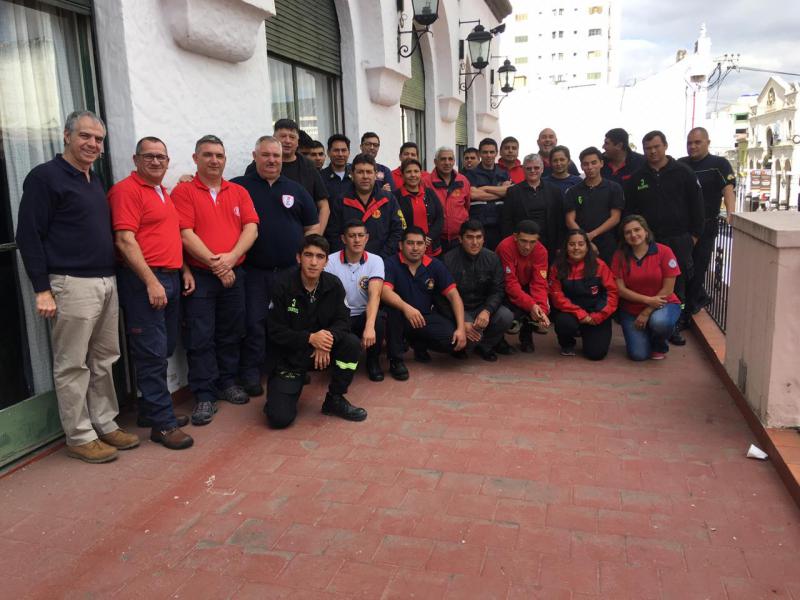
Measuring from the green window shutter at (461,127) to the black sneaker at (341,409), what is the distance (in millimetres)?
9703

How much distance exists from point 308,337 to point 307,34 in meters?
3.79

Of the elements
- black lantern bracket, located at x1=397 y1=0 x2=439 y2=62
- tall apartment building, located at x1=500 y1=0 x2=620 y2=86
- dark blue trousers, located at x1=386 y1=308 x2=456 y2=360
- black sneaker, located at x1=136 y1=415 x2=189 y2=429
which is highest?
tall apartment building, located at x1=500 y1=0 x2=620 y2=86

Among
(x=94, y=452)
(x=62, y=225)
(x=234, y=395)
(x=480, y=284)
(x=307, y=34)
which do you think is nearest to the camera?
(x=62, y=225)

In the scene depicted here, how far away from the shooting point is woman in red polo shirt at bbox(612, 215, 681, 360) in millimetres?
5188

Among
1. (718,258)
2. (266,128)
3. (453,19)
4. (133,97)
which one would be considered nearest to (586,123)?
(453,19)

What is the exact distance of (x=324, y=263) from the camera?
13.1 feet

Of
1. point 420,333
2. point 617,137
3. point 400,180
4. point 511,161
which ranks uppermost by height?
point 617,137

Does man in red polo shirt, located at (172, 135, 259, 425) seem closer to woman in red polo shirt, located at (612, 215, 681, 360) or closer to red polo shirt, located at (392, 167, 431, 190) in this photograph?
red polo shirt, located at (392, 167, 431, 190)

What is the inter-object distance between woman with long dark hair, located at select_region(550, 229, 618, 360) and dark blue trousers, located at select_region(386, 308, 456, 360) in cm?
97

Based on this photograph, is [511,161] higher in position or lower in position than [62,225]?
higher

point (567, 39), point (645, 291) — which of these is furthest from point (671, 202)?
point (567, 39)

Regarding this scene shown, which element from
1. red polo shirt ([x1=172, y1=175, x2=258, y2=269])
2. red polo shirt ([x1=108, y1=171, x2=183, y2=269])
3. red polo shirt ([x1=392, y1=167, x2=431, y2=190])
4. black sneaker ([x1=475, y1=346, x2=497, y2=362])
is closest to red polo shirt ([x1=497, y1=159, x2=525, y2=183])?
red polo shirt ([x1=392, y1=167, x2=431, y2=190])

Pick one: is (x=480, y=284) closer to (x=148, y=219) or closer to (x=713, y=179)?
(x=713, y=179)

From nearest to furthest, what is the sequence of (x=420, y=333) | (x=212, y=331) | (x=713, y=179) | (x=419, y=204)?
(x=212, y=331)
(x=420, y=333)
(x=419, y=204)
(x=713, y=179)
